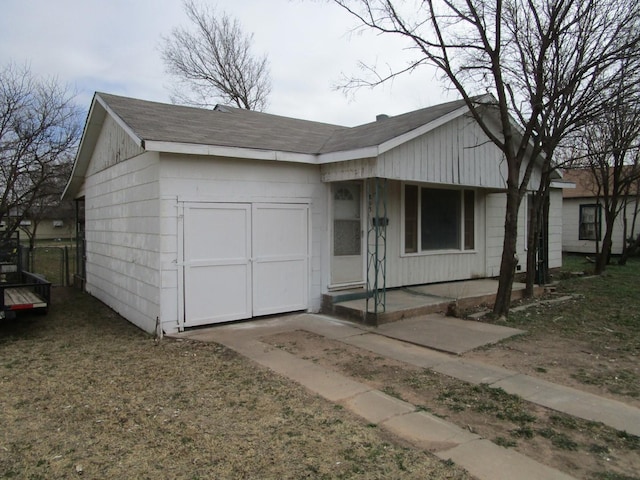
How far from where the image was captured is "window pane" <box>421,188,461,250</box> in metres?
9.59

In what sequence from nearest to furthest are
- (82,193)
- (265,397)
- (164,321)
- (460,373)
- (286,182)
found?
(265,397) < (460,373) < (164,321) < (286,182) < (82,193)

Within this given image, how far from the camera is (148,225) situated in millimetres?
6887

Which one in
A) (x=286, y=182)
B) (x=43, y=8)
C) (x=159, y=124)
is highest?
(x=43, y=8)

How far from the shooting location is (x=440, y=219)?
990 centimetres

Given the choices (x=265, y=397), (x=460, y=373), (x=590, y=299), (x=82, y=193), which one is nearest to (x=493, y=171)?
(x=590, y=299)

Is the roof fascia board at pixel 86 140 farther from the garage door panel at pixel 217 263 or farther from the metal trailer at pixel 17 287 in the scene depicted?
the garage door panel at pixel 217 263

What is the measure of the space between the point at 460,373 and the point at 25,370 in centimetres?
482

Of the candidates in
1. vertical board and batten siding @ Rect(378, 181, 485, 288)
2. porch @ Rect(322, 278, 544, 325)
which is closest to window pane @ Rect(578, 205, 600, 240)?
vertical board and batten siding @ Rect(378, 181, 485, 288)

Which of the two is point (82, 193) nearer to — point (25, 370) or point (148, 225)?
point (148, 225)

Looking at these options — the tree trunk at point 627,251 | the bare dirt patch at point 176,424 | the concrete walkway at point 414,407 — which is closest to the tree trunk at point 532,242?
the concrete walkway at point 414,407

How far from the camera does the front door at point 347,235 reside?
8312mm

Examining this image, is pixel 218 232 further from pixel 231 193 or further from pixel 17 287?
pixel 17 287

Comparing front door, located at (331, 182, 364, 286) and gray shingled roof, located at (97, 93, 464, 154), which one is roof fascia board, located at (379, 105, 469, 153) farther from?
front door, located at (331, 182, 364, 286)

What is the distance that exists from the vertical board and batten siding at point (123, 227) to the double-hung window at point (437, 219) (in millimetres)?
4841
